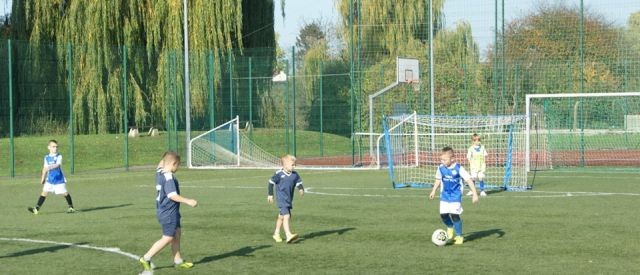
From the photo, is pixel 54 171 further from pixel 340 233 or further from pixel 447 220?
pixel 447 220

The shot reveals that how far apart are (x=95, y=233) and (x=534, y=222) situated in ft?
22.9

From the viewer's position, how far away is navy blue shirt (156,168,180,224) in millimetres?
11031

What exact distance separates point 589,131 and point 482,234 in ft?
68.8

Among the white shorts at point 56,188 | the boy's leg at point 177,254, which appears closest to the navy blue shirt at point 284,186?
the boy's leg at point 177,254

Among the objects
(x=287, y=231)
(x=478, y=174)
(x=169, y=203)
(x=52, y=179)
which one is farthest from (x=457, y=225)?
(x=52, y=179)

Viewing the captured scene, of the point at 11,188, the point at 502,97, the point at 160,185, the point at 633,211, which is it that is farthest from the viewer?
the point at 502,97

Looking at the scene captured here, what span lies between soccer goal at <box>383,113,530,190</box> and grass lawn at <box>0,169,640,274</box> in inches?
46.7

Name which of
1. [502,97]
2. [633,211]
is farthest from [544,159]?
[633,211]

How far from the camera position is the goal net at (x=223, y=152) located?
34.1 meters

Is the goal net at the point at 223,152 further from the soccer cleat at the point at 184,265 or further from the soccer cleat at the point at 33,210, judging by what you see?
the soccer cleat at the point at 184,265

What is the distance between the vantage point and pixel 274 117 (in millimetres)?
40969

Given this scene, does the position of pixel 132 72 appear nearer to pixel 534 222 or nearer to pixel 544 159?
pixel 544 159

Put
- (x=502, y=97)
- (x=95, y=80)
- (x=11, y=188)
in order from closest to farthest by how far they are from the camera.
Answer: (x=11, y=188) < (x=502, y=97) < (x=95, y=80)

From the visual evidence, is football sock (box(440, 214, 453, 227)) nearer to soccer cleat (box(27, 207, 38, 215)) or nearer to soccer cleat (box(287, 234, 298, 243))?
soccer cleat (box(287, 234, 298, 243))
